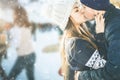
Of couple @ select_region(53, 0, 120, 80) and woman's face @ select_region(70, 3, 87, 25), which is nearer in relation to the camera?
couple @ select_region(53, 0, 120, 80)

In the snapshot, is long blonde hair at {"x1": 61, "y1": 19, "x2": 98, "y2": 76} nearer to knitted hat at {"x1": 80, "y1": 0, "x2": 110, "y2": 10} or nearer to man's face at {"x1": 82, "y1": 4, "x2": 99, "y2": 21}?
man's face at {"x1": 82, "y1": 4, "x2": 99, "y2": 21}

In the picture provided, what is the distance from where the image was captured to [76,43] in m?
4.53

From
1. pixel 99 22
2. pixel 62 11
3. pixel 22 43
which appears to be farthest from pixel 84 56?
pixel 22 43

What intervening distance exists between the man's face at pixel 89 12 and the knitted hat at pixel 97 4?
4 centimetres

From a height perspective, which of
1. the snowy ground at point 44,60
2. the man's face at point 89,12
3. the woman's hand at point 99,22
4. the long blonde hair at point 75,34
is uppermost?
the man's face at point 89,12

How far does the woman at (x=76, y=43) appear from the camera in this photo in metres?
4.51

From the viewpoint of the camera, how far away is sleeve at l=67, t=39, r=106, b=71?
451cm

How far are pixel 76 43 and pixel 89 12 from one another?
1.18 feet

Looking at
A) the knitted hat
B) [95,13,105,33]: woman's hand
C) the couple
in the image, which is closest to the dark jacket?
the couple

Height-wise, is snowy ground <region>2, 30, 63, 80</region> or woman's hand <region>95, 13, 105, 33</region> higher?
woman's hand <region>95, 13, 105, 33</region>

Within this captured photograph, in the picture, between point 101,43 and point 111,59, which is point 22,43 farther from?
point 111,59

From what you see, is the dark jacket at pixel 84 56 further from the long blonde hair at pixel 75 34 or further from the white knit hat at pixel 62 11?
the white knit hat at pixel 62 11

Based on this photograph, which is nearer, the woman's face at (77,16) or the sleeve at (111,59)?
the sleeve at (111,59)

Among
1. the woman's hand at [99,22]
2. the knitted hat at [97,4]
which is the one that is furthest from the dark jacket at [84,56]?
the knitted hat at [97,4]
